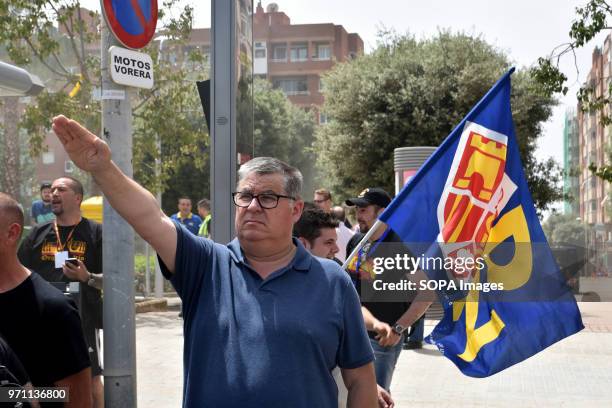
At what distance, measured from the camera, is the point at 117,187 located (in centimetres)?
290

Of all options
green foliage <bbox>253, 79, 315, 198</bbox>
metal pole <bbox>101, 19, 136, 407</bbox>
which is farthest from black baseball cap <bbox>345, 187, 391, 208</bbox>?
green foliage <bbox>253, 79, 315, 198</bbox>

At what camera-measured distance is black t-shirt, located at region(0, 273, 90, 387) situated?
322 centimetres

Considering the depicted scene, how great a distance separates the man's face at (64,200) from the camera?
6.43m

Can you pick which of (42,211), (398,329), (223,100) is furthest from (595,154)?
(223,100)

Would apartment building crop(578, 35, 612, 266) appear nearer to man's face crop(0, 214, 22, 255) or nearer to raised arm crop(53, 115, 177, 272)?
man's face crop(0, 214, 22, 255)

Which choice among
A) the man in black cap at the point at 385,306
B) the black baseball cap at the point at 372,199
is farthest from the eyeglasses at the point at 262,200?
the black baseball cap at the point at 372,199

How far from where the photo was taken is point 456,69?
83.8 feet

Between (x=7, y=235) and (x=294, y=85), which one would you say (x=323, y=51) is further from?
(x=7, y=235)

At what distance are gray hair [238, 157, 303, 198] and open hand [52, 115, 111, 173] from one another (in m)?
0.55

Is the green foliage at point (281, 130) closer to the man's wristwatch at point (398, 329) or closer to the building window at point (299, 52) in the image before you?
the building window at point (299, 52)

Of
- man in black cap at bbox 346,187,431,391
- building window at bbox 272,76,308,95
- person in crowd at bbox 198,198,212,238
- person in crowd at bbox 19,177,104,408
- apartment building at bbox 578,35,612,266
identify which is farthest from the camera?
apartment building at bbox 578,35,612,266

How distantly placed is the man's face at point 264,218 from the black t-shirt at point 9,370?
0.90 m

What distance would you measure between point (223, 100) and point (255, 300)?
2.58 m

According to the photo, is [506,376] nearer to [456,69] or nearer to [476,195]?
[476,195]
